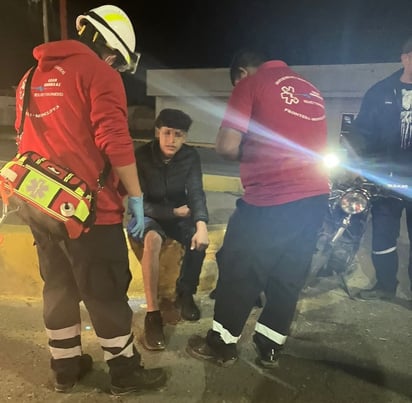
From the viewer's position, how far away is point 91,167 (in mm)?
2357

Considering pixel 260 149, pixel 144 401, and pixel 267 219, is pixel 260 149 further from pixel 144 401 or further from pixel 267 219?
pixel 144 401

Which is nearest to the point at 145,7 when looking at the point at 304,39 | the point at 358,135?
the point at 304,39

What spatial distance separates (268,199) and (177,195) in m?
0.99

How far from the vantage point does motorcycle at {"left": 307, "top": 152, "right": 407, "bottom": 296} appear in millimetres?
3789

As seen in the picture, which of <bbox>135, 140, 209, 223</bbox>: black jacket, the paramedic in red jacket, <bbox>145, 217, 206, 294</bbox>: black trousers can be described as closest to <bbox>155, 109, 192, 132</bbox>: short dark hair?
<bbox>135, 140, 209, 223</bbox>: black jacket

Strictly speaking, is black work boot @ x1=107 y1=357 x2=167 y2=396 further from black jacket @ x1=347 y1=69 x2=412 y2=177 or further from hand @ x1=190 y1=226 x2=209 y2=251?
black jacket @ x1=347 y1=69 x2=412 y2=177

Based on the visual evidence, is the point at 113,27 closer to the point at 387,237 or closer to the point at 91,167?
the point at 91,167

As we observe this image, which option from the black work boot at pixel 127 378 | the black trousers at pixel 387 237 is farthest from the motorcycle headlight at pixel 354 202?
the black work boot at pixel 127 378

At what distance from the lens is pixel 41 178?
7.34 feet

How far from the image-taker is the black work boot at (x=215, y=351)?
292 cm

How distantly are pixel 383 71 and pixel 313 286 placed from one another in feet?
25.3

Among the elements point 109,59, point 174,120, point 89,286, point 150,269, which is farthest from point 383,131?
point 89,286

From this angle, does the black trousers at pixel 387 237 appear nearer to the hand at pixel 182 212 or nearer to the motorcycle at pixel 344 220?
the motorcycle at pixel 344 220

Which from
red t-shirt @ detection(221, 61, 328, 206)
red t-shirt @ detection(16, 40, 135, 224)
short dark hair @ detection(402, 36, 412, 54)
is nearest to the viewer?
red t-shirt @ detection(16, 40, 135, 224)
